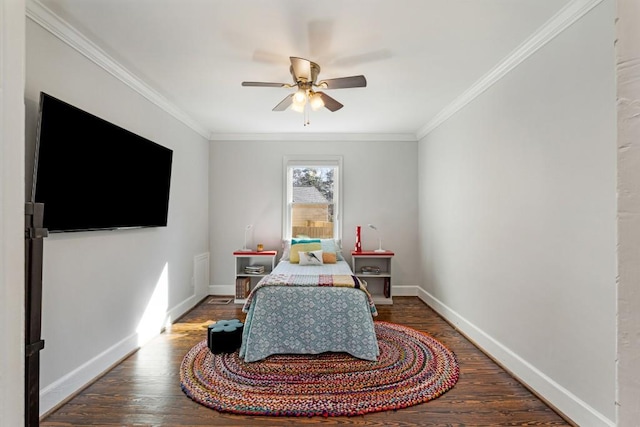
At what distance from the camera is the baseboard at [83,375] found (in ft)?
6.94

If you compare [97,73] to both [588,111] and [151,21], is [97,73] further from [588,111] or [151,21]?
[588,111]

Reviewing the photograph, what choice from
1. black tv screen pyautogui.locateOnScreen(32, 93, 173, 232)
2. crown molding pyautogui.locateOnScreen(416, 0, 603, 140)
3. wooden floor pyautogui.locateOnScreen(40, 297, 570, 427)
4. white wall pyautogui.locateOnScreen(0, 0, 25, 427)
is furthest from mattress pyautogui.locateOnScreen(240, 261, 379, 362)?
white wall pyautogui.locateOnScreen(0, 0, 25, 427)

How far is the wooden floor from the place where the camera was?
205cm

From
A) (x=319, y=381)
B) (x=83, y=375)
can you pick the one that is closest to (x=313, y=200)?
(x=319, y=381)

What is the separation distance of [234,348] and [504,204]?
2677 mm

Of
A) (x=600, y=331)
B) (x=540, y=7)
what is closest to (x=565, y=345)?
(x=600, y=331)

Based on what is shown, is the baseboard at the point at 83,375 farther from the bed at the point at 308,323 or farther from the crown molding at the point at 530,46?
the crown molding at the point at 530,46

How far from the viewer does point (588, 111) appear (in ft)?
6.29

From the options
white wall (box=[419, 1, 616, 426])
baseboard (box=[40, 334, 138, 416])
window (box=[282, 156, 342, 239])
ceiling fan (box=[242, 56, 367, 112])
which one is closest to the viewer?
white wall (box=[419, 1, 616, 426])

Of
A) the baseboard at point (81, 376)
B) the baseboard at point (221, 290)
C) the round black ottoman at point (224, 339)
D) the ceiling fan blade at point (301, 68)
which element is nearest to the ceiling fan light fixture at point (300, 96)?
the ceiling fan blade at point (301, 68)

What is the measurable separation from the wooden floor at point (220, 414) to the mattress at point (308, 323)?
0.71m

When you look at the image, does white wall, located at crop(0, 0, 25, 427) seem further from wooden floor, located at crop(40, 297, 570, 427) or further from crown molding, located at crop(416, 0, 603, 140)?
crown molding, located at crop(416, 0, 603, 140)

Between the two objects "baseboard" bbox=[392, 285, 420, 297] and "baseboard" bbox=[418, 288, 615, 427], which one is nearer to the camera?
"baseboard" bbox=[418, 288, 615, 427]

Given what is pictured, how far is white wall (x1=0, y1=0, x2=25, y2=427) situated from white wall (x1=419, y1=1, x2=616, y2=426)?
238 cm
